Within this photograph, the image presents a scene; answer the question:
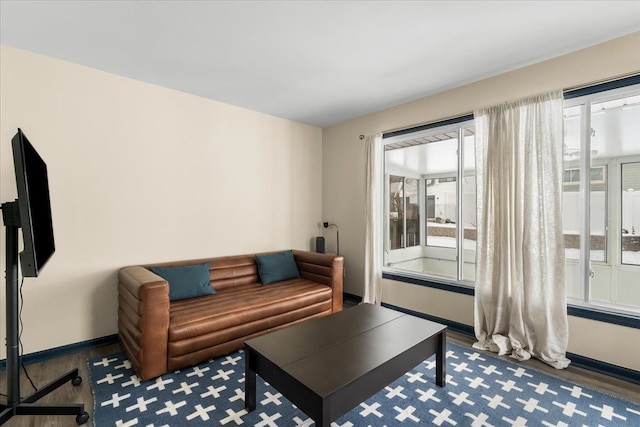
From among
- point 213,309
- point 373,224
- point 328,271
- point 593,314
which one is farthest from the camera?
point 373,224

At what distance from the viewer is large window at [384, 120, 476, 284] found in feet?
11.4

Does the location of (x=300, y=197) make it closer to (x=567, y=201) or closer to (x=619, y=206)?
(x=567, y=201)

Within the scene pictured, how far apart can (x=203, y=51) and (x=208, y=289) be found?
90.0 inches

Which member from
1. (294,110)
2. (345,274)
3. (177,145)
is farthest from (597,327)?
(177,145)

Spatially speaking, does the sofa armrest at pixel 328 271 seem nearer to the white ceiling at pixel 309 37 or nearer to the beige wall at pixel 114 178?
the beige wall at pixel 114 178

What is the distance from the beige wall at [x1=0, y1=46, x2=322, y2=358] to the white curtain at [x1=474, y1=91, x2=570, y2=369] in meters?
2.78

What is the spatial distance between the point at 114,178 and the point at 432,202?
3.82 meters

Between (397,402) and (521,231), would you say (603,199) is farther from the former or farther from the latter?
(397,402)

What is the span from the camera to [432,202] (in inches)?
164

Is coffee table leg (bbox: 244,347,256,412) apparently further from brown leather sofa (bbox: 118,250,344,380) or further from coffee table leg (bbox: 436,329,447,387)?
coffee table leg (bbox: 436,329,447,387)

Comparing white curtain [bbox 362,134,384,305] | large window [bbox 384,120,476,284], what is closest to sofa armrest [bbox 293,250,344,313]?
white curtain [bbox 362,134,384,305]

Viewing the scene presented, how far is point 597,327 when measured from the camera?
249 cm

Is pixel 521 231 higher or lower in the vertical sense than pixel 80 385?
higher

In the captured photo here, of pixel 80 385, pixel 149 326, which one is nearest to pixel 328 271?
pixel 149 326
